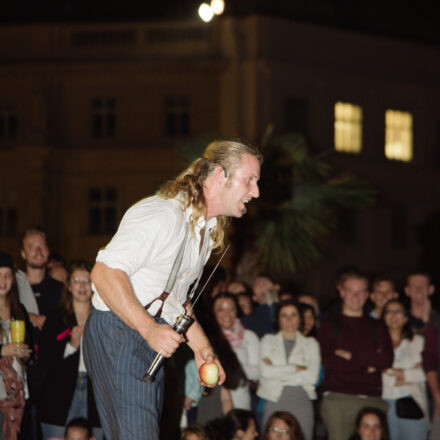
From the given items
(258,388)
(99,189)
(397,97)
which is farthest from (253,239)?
(397,97)

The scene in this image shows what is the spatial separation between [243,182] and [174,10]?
25.9 metres

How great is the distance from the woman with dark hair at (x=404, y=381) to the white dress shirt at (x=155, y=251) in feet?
14.7

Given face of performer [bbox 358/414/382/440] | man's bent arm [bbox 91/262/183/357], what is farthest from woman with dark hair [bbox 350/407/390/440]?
man's bent arm [bbox 91/262/183/357]

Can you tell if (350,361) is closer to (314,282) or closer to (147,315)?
(147,315)

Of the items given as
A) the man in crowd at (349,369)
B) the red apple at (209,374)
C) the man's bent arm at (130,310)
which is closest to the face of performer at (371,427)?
the man in crowd at (349,369)

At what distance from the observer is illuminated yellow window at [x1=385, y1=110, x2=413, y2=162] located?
30.5 m

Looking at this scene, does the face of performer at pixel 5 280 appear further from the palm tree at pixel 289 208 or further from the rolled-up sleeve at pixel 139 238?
the palm tree at pixel 289 208

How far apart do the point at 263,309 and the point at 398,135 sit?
22069mm

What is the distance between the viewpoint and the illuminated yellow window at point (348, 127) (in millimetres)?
29047

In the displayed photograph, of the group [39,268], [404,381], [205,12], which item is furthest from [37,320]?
[205,12]

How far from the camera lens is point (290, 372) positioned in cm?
802

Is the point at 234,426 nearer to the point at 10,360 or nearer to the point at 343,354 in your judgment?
the point at 343,354

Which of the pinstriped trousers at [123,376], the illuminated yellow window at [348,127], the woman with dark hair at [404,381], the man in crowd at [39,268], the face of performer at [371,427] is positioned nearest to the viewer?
the pinstriped trousers at [123,376]

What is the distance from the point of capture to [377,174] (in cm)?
2981
